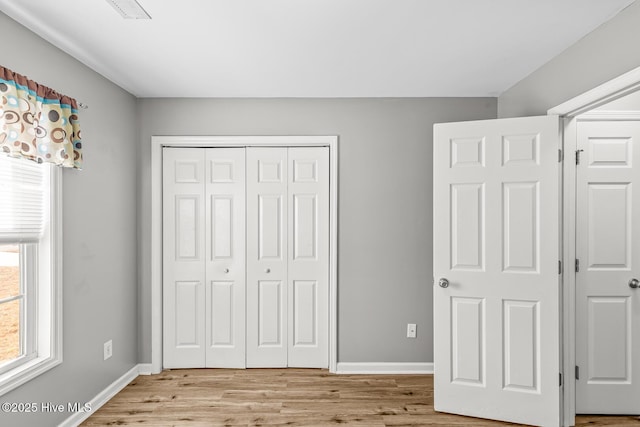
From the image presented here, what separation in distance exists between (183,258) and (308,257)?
1.12 m

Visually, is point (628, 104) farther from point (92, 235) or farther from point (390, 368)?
point (92, 235)

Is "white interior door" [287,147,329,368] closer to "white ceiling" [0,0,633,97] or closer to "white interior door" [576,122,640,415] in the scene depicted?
"white ceiling" [0,0,633,97]

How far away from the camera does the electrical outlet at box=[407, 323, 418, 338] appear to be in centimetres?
344

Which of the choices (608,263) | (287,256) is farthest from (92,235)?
(608,263)

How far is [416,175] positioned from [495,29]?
1.42 m

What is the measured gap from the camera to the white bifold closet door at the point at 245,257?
3457 millimetres

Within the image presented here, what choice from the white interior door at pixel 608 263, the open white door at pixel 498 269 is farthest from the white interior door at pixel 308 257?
the white interior door at pixel 608 263

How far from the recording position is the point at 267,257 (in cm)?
348

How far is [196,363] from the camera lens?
348 centimetres

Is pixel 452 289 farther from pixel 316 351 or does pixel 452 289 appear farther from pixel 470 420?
pixel 316 351

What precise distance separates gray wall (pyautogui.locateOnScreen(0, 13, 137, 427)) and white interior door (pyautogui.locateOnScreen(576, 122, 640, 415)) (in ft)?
11.1

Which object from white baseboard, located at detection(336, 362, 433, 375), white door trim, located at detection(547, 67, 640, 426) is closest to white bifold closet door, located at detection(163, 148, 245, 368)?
white baseboard, located at detection(336, 362, 433, 375)

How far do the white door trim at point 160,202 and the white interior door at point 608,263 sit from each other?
181 cm

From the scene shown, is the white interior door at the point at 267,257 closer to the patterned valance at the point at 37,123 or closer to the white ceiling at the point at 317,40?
the white ceiling at the point at 317,40
